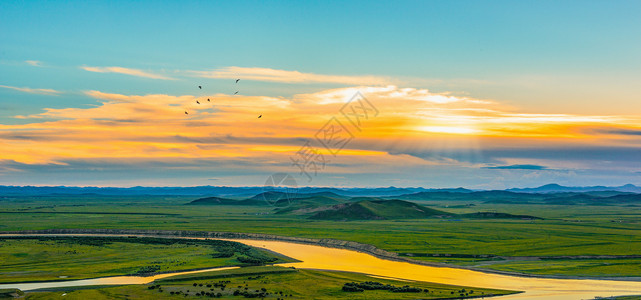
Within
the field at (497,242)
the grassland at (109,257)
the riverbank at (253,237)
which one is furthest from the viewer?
the riverbank at (253,237)

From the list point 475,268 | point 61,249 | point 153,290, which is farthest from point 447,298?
point 61,249

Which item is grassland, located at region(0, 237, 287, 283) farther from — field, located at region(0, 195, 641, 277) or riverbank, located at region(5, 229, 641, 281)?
field, located at region(0, 195, 641, 277)

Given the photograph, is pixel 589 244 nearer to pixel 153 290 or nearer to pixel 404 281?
pixel 404 281

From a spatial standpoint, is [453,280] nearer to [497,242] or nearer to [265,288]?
[265,288]

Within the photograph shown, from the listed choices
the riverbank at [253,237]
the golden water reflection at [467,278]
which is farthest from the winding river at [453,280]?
the riverbank at [253,237]

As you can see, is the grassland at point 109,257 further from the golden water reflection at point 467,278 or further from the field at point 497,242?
the field at point 497,242

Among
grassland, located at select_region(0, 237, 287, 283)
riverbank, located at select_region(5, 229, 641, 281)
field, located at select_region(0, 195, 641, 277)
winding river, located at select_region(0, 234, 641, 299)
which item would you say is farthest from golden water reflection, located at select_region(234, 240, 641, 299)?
grassland, located at select_region(0, 237, 287, 283)
